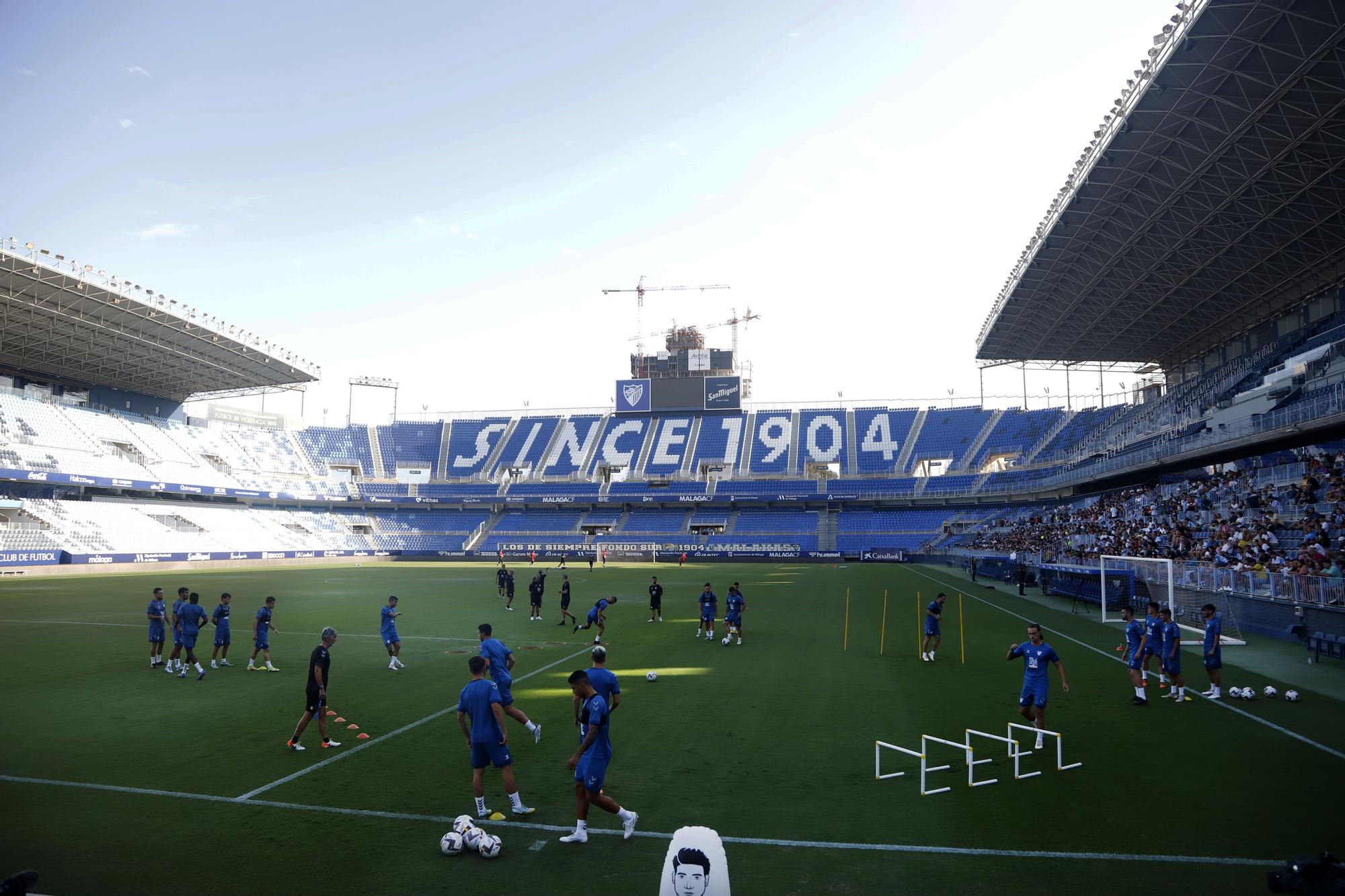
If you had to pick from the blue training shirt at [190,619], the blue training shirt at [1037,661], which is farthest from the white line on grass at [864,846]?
the blue training shirt at [190,619]

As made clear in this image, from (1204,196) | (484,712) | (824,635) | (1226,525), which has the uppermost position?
(1204,196)

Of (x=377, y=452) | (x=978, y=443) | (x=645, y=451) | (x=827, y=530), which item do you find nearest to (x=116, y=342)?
(x=377, y=452)

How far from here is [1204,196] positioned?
30.2 metres

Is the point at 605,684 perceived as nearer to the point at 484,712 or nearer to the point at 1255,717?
the point at 484,712

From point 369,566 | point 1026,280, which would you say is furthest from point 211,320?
point 1026,280

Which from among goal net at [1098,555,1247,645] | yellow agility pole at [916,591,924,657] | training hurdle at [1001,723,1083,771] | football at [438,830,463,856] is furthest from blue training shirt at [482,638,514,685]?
goal net at [1098,555,1247,645]

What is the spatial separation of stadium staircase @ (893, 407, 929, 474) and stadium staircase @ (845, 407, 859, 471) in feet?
13.7

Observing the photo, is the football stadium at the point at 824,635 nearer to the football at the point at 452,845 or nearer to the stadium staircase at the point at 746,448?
the football at the point at 452,845

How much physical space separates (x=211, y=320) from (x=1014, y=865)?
63723mm

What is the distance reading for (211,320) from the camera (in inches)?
2239

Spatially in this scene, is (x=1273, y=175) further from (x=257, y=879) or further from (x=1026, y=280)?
(x=257, y=879)

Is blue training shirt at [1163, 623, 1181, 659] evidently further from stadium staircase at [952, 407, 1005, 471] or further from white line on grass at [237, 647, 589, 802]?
stadium staircase at [952, 407, 1005, 471]

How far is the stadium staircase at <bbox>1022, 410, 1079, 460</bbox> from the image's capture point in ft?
233

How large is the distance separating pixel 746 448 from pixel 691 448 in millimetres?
6152
